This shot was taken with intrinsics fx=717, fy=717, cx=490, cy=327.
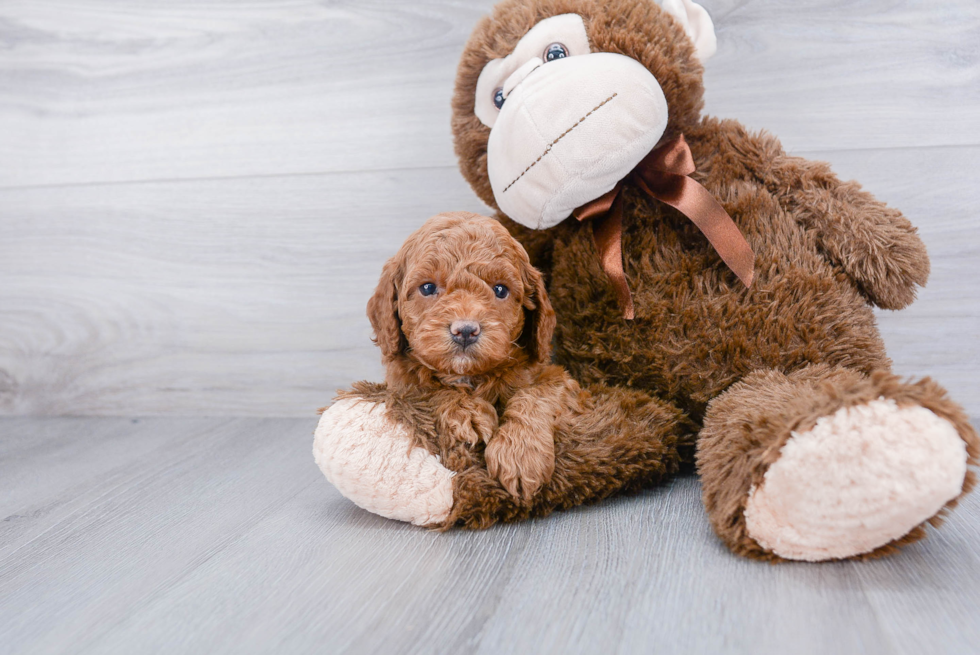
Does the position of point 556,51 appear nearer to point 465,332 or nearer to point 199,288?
point 465,332

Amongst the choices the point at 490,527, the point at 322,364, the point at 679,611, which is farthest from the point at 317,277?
the point at 679,611

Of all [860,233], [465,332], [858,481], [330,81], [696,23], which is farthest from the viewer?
[330,81]

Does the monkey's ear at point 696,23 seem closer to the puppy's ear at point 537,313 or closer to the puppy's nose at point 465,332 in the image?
the puppy's ear at point 537,313

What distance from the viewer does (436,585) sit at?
28.5 inches

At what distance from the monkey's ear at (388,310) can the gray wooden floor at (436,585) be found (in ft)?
0.75

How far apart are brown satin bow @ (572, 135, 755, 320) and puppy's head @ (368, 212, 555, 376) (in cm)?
12

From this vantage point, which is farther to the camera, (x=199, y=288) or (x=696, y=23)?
(x=199, y=288)

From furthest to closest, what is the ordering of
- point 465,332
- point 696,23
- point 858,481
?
point 696,23 < point 465,332 < point 858,481

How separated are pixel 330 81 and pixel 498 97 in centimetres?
53

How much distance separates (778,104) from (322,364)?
1.00 meters

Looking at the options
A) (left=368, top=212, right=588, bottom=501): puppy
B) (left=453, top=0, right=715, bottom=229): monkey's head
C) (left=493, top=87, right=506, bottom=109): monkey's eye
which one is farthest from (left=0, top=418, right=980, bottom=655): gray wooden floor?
(left=493, top=87, right=506, bottom=109): monkey's eye

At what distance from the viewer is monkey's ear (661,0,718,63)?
1.02m

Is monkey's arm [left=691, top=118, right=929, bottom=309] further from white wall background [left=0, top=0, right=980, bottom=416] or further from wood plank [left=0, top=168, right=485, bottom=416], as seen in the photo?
wood plank [left=0, top=168, right=485, bottom=416]

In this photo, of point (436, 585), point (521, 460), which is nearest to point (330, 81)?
point (521, 460)
